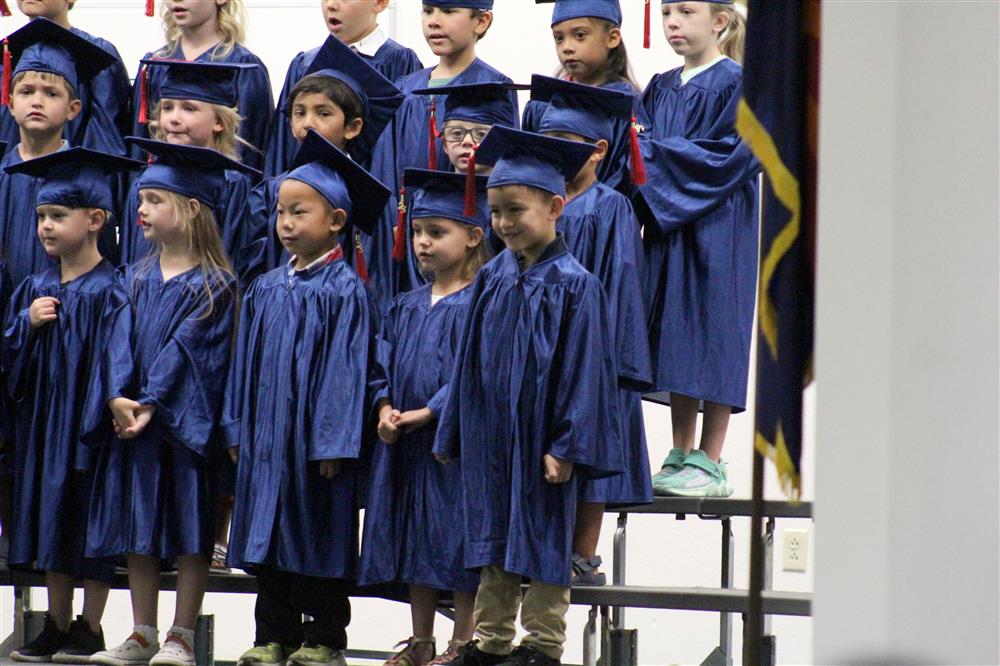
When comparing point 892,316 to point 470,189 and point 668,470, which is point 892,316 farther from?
point 668,470

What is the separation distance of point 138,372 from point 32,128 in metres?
1.04

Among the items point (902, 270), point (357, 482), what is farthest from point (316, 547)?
point (902, 270)

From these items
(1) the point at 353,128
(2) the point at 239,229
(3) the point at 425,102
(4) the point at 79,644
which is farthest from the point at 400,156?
(4) the point at 79,644

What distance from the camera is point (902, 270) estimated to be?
262 centimetres

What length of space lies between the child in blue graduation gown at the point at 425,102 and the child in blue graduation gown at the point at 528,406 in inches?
35.6

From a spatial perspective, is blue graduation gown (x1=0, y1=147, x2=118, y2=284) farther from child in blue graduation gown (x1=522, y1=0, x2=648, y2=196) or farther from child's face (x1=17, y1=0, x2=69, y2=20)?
child in blue graduation gown (x1=522, y1=0, x2=648, y2=196)

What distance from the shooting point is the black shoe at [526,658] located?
4.22 metres

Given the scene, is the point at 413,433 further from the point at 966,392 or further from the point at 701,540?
the point at 701,540

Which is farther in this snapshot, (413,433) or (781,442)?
(413,433)

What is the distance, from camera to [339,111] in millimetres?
5180

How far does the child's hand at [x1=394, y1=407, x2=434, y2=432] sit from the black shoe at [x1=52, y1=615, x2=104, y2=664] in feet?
3.94

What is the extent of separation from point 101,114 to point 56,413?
4.02 feet

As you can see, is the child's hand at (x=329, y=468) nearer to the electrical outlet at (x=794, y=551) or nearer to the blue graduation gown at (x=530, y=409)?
the blue graduation gown at (x=530, y=409)

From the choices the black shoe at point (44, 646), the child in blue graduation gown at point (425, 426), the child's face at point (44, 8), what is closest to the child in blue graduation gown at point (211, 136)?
the child's face at point (44, 8)
